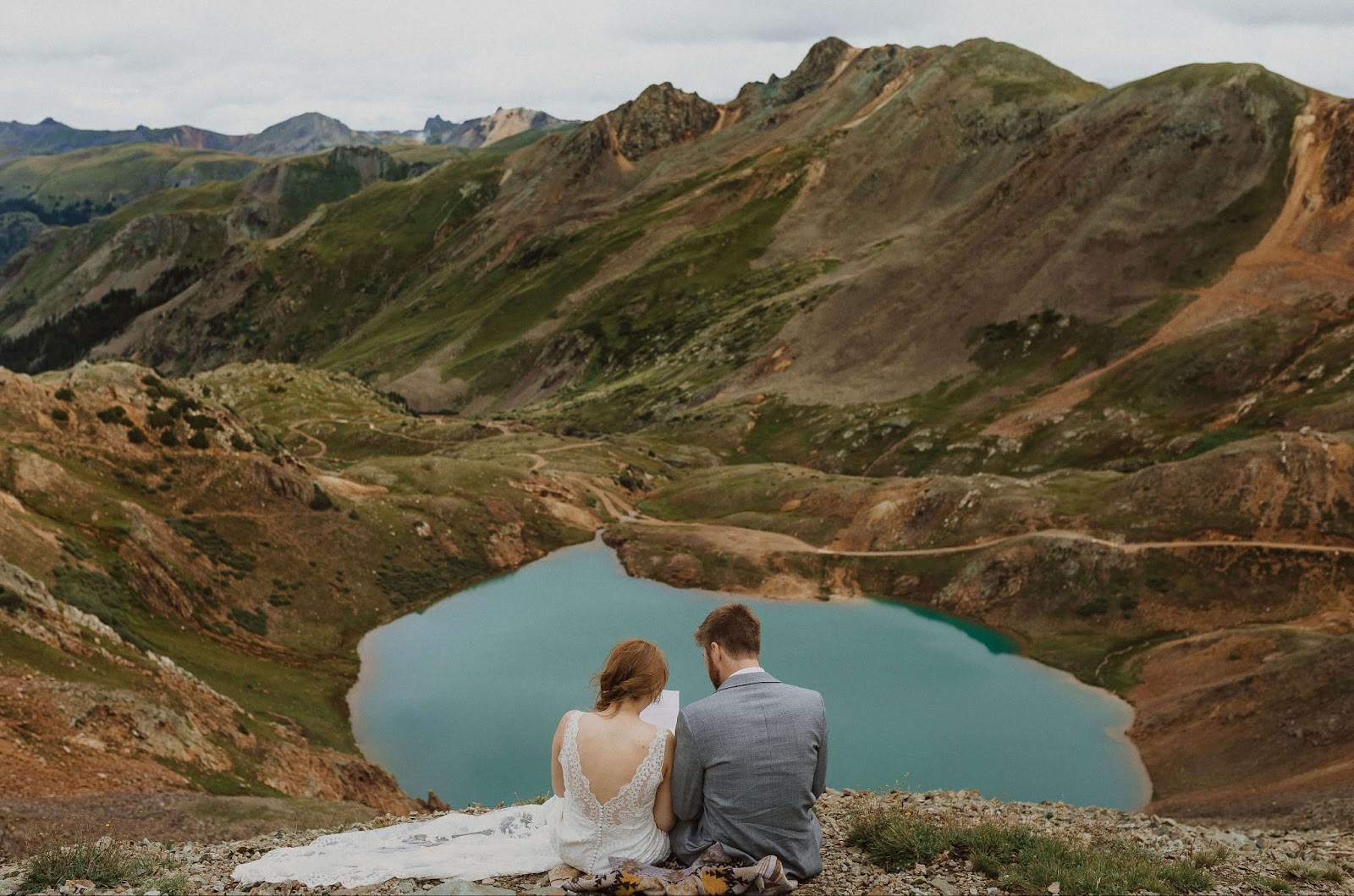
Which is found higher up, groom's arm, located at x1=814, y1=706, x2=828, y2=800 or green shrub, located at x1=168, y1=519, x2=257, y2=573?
groom's arm, located at x1=814, y1=706, x2=828, y2=800

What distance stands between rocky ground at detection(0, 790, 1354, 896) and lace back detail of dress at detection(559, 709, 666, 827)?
3.72ft

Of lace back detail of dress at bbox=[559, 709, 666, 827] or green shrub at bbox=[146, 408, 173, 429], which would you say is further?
green shrub at bbox=[146, 408, 173, 429]

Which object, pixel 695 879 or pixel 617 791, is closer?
pixel 695 879

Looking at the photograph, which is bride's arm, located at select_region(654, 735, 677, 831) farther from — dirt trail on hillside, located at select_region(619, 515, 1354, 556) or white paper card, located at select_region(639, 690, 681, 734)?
dirt trail on hillside, located at select_region(619, 515, 1354, 556)

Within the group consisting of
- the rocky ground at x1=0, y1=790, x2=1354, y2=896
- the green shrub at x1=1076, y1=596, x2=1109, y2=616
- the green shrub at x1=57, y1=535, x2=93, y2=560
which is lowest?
the green shrub at x1=1076, y1=596, x2=1109, y2=616

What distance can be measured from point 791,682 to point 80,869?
156 feet

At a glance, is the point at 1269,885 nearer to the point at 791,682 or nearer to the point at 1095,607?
the point at 791,682

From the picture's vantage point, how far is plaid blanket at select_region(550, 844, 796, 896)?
10.4m

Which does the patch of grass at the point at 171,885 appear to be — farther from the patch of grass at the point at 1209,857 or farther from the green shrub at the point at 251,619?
the green shrub at the point at 251,619

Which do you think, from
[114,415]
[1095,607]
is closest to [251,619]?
[114,415]

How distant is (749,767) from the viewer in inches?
432

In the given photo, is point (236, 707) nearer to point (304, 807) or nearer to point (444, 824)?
point (304, 807)

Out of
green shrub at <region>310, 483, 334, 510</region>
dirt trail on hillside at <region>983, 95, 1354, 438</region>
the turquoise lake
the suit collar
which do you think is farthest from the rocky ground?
dirt trail on hillside at <region>983, 95, 1354, 438</region>

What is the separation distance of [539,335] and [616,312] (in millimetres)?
17332
